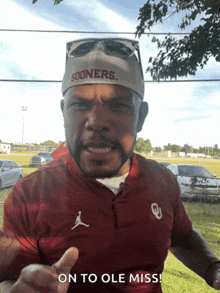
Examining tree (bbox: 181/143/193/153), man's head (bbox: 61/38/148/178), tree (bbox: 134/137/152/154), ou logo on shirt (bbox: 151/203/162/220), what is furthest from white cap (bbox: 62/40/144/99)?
ou logo on shirt (bbox: 151/203/162/220)

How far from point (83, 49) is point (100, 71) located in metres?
0.12

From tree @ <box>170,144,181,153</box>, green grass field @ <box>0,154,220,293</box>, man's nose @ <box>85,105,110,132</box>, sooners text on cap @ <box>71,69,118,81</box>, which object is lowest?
→ green grass field @ <box>0,154,220,293</box>

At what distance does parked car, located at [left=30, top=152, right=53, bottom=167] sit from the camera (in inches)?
35.8

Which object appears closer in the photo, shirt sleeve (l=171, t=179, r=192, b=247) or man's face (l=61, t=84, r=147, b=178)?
man's face (l=61, t=84, r=147, b=178)

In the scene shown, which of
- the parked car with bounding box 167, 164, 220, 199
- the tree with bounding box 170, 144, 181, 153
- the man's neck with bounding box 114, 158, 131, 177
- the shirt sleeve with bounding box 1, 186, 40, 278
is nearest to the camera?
the shirt sleeve with bounding box 1, 186, 40, 278

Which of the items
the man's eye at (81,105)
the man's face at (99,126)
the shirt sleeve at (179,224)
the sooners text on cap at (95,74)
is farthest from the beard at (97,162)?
the shirt sleeve at (179,224)

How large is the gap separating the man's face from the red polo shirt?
0.07 metres

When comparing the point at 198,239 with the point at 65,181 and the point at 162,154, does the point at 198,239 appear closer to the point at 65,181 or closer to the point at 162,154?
the point at 162,154

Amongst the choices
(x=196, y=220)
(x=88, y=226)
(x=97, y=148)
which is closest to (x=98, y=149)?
(x=97, y=148)

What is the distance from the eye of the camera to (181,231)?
1014mm

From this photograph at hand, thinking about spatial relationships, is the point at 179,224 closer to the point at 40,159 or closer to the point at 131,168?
the point at 131,168

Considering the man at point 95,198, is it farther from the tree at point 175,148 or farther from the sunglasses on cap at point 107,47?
the tree at point 175,148

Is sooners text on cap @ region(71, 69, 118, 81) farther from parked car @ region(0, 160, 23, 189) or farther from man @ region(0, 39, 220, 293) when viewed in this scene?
parked car @ region(0, 160, 23, 189)

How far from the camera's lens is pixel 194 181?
44.4 inches
